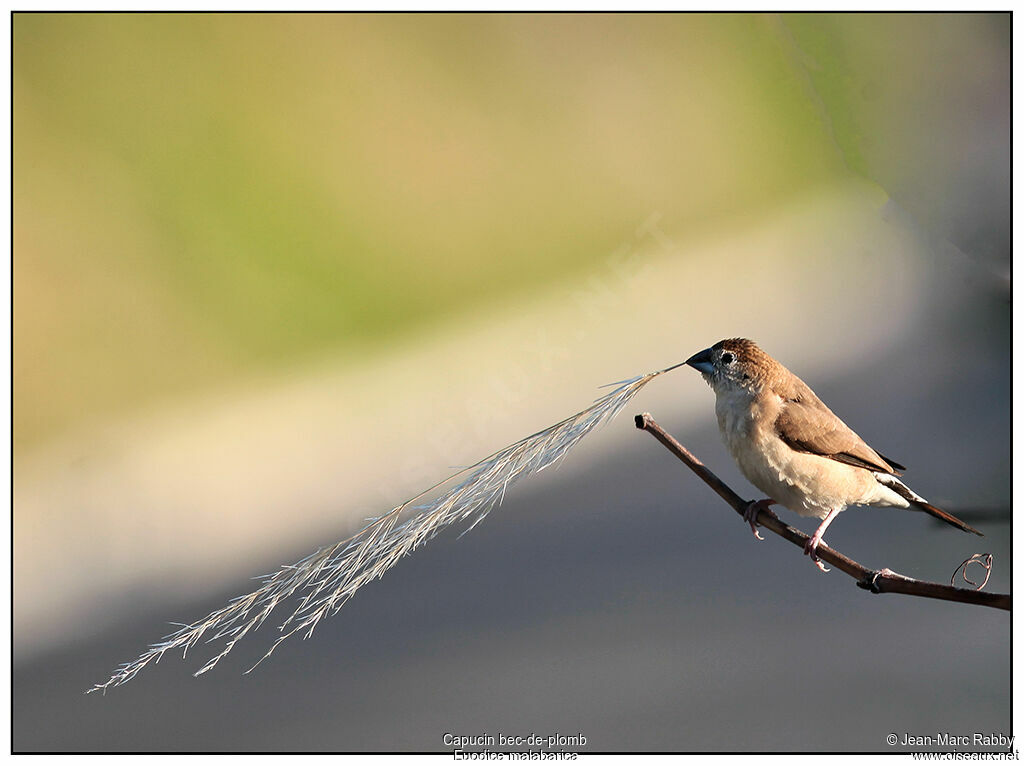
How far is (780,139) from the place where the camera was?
1375mm

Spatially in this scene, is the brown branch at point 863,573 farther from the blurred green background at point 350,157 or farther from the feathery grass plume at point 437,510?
the blurred green background at point 350,157

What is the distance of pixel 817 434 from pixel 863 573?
25 cm

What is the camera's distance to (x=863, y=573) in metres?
0.80

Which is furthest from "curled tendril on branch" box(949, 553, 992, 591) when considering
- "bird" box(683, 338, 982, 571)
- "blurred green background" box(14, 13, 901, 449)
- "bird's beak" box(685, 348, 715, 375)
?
"blurred green background" box(14, 13, 901, 449)

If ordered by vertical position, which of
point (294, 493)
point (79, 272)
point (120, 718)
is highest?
point (79, 272)

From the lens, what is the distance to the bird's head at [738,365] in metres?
1.00

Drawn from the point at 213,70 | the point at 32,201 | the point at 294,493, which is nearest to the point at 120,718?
the point at 294,493

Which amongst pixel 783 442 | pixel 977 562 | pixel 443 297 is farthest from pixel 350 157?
pixel 977 562

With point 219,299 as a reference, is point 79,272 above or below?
above

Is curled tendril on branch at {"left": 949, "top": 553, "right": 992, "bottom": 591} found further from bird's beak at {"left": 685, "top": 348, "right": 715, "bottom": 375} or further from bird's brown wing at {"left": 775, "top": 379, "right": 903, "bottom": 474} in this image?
bird's beak at {"left": 685, "top": 348, "right": 715, "bottom": 375}

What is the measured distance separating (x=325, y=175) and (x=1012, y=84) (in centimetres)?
117

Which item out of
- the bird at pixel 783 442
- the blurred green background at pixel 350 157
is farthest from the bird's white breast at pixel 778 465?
the blurred green background at pixel 350 157

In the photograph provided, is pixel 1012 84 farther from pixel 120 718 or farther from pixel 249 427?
pixel 120 718

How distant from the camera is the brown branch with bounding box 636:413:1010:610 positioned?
691mm
